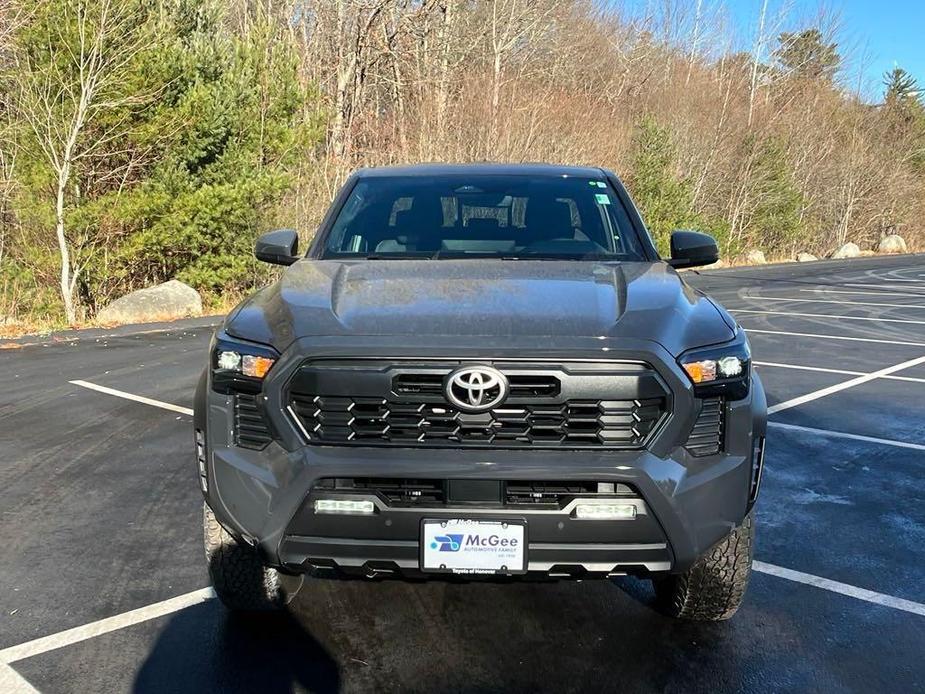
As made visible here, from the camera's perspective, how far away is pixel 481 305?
2.71 metres

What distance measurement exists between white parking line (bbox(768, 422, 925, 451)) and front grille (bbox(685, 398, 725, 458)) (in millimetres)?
3975

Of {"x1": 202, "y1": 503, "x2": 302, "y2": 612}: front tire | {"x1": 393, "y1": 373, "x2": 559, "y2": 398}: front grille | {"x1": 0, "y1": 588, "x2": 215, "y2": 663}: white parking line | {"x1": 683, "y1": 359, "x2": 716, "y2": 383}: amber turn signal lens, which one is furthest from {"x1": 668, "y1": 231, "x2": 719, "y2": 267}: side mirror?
{"x1": 0, "y1": 588, "x2": 215, "y2": 663}: white parking line

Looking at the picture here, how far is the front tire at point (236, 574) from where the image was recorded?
2.94 metres

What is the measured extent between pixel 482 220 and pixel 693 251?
1046mm

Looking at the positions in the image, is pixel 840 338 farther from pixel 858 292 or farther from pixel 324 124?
pixel 324 124

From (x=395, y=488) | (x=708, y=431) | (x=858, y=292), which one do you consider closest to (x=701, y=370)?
(x=708, y=431)

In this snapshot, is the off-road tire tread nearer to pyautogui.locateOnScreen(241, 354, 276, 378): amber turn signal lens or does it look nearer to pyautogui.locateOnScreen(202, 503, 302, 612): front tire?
pyautogui.locateOnScreen(202, 503, 302, 612): front tire

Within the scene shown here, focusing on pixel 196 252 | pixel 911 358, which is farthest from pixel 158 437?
pixel 196 252

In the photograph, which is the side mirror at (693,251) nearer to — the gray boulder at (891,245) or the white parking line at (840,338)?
the white parking line at (840,338)

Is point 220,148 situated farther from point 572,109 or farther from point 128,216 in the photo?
point 572,109

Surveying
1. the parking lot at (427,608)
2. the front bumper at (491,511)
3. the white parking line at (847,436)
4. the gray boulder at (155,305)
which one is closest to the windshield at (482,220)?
the front bumper at (491,511)

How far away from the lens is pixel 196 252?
1476cm

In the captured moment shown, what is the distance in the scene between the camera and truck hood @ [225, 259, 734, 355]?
2.54 metres

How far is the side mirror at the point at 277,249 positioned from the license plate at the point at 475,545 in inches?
79.2
